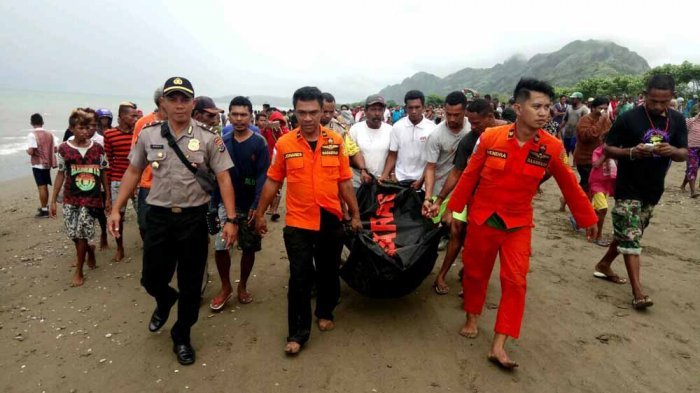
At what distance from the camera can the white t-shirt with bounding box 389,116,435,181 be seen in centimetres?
433

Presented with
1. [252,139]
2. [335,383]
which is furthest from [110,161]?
[335,383]

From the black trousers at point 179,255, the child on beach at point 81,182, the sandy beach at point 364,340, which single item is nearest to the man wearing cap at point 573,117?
the sandy beach at point 364,340

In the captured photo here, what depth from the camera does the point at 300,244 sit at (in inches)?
118

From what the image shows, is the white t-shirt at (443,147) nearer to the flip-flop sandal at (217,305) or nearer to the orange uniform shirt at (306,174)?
the orange uniform shirt at (306,174)

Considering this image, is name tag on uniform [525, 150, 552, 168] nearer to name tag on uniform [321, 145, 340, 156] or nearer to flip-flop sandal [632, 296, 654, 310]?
name tag on uniform [321, 145, 340, 156]

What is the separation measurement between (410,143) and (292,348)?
8.02ft

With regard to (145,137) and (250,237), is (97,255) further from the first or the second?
(145,137)

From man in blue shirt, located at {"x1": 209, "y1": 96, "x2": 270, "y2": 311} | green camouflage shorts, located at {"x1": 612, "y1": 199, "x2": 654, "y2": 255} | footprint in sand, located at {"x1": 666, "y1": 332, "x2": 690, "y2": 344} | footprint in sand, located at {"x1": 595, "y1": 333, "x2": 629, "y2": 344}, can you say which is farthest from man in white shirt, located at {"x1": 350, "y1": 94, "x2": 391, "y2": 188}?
footprint in sand, located at {"x1": 666, "y1": 332, "x2": 690, "y2": 344}

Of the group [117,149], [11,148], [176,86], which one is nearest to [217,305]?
[176,86]


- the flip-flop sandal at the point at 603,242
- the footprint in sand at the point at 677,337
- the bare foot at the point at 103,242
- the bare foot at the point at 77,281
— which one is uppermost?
the flip-flop sandal at the point at 603,242

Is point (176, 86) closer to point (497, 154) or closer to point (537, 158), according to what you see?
point (497, 154)

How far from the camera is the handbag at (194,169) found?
2812 mm

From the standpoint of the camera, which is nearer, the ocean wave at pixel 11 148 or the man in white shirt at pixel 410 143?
the man in white shirt at pixel 410 143

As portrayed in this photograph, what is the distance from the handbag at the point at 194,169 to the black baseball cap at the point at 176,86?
0.81 feet
